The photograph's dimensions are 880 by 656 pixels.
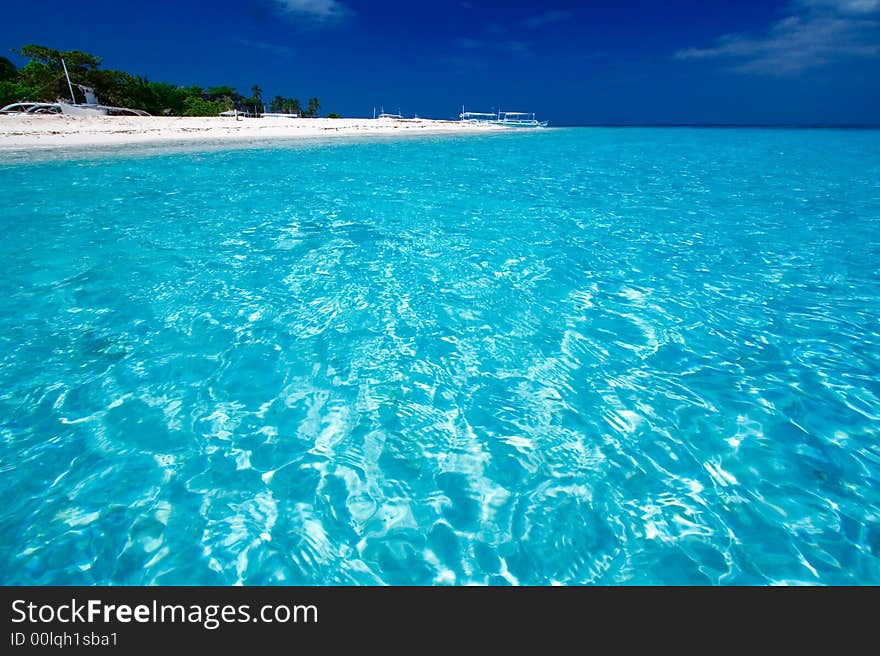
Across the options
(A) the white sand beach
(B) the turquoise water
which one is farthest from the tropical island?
(B) the turquoise water

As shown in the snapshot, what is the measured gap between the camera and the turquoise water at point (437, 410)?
3.53 meters

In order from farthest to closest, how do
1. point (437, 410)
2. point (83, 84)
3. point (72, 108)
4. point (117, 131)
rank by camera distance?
point (83, 84) → point (72, 108) → point (117, 131) → point (437, 410)

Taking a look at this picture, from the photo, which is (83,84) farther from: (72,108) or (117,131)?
(117,131)

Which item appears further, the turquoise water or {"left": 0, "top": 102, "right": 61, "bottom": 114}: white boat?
{"left": 0, "top": 102, "right": 61, "bottom": 114}: white boat

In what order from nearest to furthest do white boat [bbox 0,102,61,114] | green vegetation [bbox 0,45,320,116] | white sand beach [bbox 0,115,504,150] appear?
white sand beach [bbox 0,115,504,150], white boat [bbox 0,102,61,114], green vegetation [bbox 0,45,320,116]

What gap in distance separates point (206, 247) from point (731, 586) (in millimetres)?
12064

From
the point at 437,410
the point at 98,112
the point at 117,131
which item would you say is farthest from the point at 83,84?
the point at 437,410

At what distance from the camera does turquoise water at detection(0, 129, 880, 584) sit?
353cm

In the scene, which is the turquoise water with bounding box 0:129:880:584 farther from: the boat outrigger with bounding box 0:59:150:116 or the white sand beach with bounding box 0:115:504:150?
the boat outrigger with bounding box 0:59:150:116

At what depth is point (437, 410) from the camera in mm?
5098
